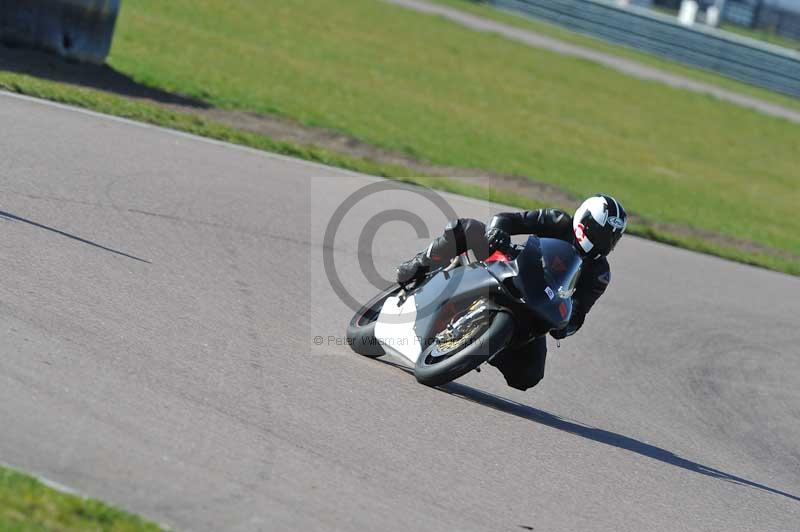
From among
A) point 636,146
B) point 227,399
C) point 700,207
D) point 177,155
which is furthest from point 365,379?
point 636,146

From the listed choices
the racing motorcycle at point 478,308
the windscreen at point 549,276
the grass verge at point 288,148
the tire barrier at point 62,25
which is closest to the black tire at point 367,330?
the racing motorcycle at point 478,308

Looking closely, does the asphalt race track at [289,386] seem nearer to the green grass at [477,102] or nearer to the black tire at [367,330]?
the black tire at [367,330]

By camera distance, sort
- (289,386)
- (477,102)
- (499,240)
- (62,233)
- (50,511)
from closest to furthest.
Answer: (50,511) → (289,386) → (499,240) → (62,233) → (477,102)

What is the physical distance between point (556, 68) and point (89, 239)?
21678 millimetres

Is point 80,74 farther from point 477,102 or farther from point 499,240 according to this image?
point 477,102

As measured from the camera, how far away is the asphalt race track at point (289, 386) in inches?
194

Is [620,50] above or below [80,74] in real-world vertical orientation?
above

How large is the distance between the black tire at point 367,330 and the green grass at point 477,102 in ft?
29.2

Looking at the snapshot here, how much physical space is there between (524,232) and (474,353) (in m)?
0.98

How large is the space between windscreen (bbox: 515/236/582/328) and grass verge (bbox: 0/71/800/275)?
692 cm

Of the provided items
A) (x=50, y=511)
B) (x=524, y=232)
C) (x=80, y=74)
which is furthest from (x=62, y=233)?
(x=80, y=74)

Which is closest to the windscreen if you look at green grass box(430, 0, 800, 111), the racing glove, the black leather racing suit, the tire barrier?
the racing glove

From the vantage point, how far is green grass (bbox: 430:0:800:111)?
33.1 m

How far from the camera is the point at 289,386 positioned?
6.25 metres
